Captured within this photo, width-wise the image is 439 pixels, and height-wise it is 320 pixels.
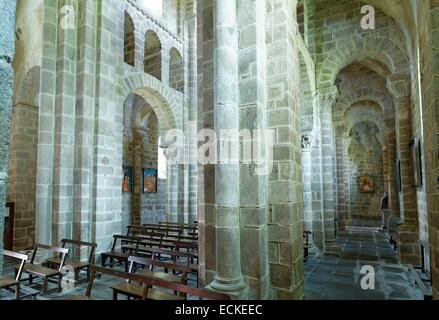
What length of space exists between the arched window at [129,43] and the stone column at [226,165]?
5.63m

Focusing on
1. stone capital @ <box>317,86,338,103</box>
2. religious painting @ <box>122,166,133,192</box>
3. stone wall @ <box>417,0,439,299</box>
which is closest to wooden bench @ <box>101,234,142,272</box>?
stone wall @ <box>417,0,439,299</box>

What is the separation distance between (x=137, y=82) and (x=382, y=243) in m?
9.03

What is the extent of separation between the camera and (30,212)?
8.04 m

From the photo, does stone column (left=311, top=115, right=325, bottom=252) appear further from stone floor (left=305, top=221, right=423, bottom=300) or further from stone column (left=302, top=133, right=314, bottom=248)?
stone floor (left=305, top=221, right=423, bottom=300)

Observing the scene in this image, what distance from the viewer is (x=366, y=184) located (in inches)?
663

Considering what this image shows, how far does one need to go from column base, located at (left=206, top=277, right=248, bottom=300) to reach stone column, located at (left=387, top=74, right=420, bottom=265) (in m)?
5.00

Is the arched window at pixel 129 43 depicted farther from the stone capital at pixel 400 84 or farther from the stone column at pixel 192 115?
the stone capital at pixel 400 84

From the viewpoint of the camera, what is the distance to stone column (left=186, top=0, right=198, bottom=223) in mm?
9672

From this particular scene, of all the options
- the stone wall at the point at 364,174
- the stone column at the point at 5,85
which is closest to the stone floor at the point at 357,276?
the stone column at the point at 5,85

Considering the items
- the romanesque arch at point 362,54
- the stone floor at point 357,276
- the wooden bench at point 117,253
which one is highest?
the romanesque arch at point 362,54

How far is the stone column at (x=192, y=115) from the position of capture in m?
9.67

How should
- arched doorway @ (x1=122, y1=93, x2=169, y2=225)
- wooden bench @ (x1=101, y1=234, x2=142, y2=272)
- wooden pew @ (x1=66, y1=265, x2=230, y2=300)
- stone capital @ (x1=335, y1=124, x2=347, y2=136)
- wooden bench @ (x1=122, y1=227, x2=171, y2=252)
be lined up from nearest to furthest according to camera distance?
wooden pew @ (x1=66, y1=265, x2=230, y2=300), wooden bench @ (x1=101, y1=234, x2=142, y2=272), wooden bench @ (x1=122, y1=227, x2=171, y2=252), arched doorway @ (x1=122, y1=93, x2=169, y2=225), stone capital @ (x1=335, y1=124, x2=347, y2=136)
